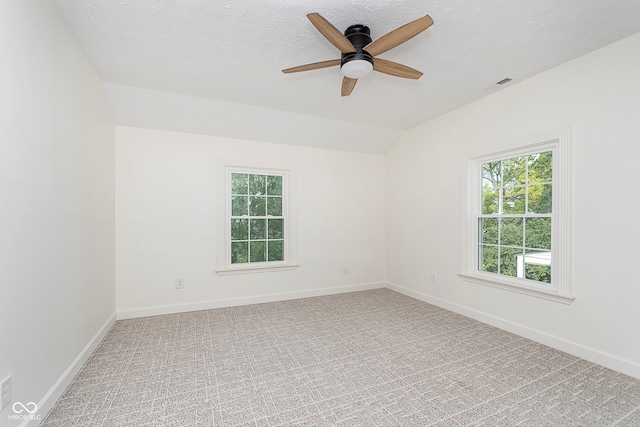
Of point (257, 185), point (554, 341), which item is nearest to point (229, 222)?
point (257, 185)

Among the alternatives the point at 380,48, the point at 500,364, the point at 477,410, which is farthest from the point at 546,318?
the point at 380,48

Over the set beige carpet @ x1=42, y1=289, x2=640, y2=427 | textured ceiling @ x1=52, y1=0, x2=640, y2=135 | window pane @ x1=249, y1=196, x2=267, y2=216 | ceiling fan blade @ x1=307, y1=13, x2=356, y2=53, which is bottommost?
beige carpet @ x1=42, y1=289, x2=640, y2=427

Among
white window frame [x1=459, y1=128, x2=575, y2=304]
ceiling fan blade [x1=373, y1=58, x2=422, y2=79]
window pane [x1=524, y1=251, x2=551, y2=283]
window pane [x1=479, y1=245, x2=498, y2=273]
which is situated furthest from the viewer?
window pane [x1=479, y1=245, x2=498, y2=273]

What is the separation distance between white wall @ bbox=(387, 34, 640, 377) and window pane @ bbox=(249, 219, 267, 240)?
2604 millimetres

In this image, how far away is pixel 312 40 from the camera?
7.13 ft

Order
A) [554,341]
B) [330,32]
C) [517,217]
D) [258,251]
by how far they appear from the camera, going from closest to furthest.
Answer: [330,32]
[554,341]
[517,217]
[258,251]

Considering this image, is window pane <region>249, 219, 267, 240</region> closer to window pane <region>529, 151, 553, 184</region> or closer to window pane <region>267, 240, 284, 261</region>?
window pane <region>267, 240, 284, 261</region>

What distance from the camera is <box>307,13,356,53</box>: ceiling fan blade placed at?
1.58 meters

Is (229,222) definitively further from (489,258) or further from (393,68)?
(489,258)

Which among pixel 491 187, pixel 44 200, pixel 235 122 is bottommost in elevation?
pixel 44 200

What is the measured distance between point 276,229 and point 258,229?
0.27 m

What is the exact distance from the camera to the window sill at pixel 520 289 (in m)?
2.53

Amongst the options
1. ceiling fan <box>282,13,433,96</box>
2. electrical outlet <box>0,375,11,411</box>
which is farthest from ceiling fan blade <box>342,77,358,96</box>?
electrical outlet <box>0,375,11,411</box>

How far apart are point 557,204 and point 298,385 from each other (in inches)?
109
